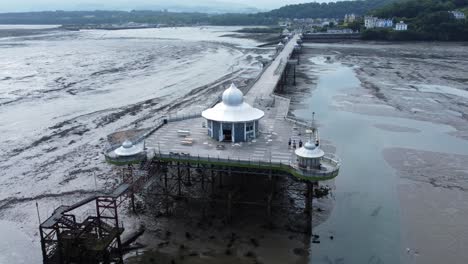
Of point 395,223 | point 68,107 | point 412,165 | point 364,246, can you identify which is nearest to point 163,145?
point 364,246

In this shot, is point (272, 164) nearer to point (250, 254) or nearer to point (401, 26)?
point (250, 254)

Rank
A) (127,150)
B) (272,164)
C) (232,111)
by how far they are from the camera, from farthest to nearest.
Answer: (232,111), (127,150), (272,164)

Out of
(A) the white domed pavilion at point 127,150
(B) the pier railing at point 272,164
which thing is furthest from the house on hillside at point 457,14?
(A) the white domed pavilion at point 127,150

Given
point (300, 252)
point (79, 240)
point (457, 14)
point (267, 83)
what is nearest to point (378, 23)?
point (457, 14)

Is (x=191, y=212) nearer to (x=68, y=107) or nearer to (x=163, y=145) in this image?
(x=163, y=145)

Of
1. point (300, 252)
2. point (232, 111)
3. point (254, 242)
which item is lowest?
point (300, 252)

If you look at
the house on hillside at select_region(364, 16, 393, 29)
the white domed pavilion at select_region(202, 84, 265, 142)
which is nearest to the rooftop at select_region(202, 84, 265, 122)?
the white domed pavilion at select_region(202, 84, 265, 142)

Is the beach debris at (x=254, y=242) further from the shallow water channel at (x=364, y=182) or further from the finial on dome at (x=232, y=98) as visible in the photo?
the finial on dome at (x=232, y=98)

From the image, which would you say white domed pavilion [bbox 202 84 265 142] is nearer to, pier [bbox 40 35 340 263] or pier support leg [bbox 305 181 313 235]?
pier [bbox 40 35 340 263]

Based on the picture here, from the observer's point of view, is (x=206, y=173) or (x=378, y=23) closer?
(x=206, y=173)
